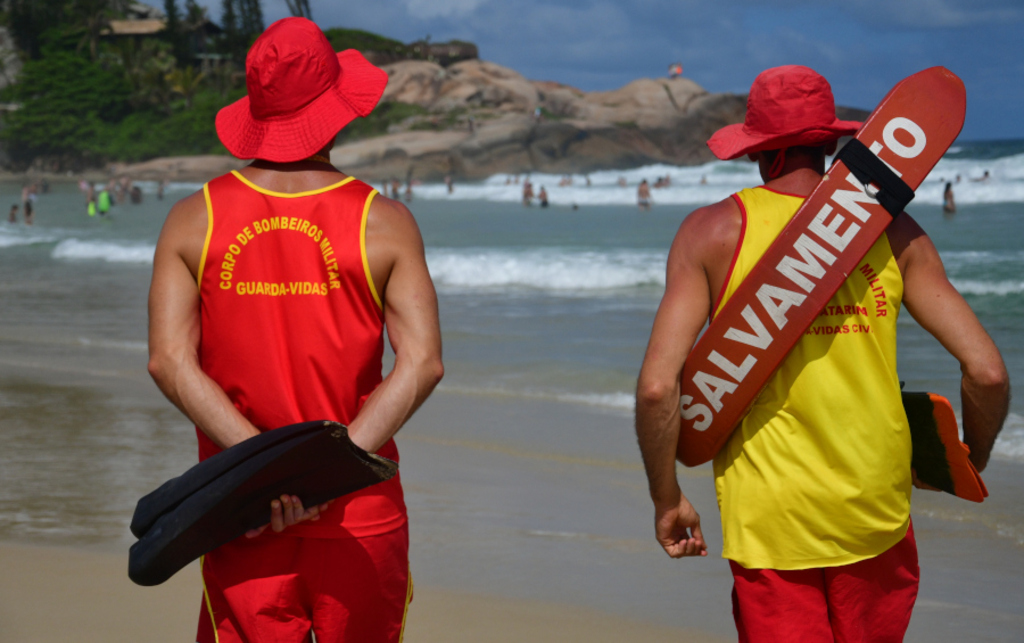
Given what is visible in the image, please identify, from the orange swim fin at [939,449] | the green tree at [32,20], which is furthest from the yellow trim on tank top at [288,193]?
the green tree at [32,20]

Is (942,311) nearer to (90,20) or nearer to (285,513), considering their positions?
(285,513)

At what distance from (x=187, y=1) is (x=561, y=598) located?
82.3 metres

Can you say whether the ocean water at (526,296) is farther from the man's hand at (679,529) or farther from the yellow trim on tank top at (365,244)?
the yellow trim on tank top at (365,244)

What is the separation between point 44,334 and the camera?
1077 centimetres

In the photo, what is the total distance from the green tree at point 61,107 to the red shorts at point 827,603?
3046 inches

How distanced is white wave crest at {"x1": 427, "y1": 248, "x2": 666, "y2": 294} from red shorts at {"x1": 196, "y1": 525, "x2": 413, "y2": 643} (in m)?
13.4

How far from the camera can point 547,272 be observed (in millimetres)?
16906

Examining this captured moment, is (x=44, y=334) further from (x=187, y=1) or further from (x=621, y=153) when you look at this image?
(x=187, y=1)

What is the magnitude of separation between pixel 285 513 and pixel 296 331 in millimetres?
354

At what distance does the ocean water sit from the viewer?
769 cm

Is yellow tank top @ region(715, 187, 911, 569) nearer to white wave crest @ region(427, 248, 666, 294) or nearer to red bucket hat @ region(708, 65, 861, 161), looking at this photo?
red bucket hat @ region(708, 65, 861, 161)

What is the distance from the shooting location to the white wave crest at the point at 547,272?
1608 centimetres

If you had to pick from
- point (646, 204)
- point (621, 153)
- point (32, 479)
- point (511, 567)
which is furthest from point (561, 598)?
point (621, 153)

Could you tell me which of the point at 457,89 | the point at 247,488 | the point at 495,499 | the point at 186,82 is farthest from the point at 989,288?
the point at 186,82
